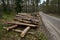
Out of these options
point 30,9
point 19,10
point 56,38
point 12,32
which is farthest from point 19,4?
point 56,38

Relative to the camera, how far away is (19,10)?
80.2 ft

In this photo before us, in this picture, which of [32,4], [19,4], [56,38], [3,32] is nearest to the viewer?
[56,38]

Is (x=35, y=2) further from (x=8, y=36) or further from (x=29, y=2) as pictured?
(x=8, y=36)

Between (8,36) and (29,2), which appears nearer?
(8,36)

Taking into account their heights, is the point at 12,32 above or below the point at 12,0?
below

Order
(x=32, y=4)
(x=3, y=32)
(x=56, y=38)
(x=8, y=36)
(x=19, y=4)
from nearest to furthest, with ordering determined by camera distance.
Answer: (x=56, y=38) < (x=8, y=36) < (x=3, y=32) < (x=19, y=4) < (x=32, y=4)

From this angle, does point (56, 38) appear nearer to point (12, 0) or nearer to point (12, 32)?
point (12, 32)

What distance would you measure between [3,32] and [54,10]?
2867 cm

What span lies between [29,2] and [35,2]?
86.7 inches

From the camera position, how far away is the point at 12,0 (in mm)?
28359

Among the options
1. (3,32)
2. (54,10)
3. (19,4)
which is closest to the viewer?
(3,32)

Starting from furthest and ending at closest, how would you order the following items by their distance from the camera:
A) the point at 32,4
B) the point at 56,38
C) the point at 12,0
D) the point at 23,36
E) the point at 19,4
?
the point at 32,4
the point at 12,0
the point at 19,4
the point at 23,36
the point at 56,38

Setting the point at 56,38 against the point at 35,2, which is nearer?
the point at 56,38

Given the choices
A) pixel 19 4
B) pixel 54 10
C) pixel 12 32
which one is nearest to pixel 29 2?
pixel 54 10
